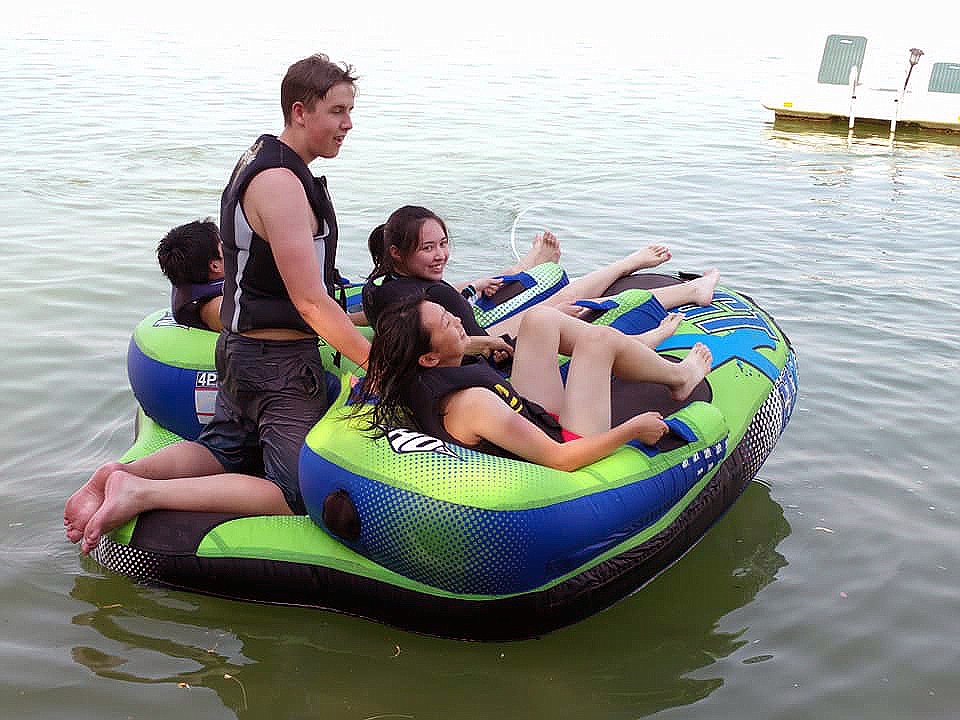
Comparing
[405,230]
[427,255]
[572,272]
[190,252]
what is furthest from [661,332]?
[572,272]

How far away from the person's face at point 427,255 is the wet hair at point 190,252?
70cm

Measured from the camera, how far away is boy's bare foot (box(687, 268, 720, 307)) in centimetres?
523

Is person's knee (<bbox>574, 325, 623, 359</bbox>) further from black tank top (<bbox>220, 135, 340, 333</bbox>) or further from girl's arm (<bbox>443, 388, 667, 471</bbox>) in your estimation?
black tank top (<bbox>220, 135, 340, 333</bbox>)

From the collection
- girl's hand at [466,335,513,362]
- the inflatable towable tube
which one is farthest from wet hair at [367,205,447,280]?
the inflatable towable tube

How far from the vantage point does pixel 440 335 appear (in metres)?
3.58

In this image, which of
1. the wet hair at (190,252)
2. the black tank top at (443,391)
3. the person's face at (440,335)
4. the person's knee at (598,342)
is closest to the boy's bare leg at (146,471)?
the wet hair at (190,252)

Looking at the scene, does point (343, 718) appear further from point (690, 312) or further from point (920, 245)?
point (920, 245)

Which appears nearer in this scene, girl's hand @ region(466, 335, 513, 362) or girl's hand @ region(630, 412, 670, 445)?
girl's hand @ region(630, 412, 670, 445)

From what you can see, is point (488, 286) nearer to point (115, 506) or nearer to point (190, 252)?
point (190, 252)

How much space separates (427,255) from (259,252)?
86cm

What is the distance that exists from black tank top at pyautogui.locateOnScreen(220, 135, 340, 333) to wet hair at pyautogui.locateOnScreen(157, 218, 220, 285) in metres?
0.60

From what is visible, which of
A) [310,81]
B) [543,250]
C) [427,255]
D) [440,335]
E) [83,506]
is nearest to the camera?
[440,335]

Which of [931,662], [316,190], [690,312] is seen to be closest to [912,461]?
[690,312]

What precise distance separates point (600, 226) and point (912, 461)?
4.54 metres
